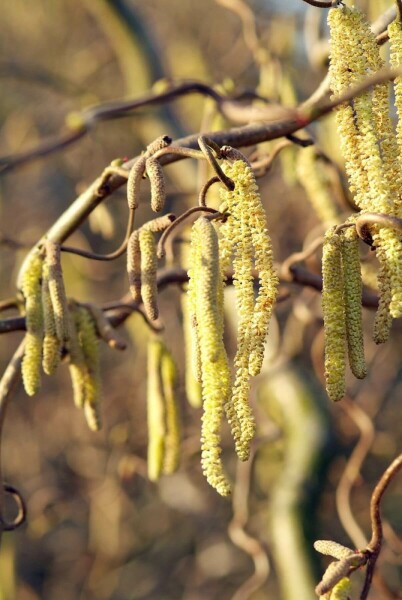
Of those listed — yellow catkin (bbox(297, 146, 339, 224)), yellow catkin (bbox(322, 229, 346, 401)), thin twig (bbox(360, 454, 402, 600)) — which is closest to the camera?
yellow catkin (bbox(322, 229, 346, 401))

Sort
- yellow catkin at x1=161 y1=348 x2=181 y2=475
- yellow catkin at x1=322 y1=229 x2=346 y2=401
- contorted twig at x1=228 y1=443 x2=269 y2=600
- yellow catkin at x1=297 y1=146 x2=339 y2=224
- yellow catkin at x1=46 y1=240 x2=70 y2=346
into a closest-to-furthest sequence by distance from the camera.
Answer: yellow catkin at x1=322 y1=229 x2=346 y2=401 → yellow catkin at x1=46 y1=240 x2=70 y2=346 → yellow catkin at x1=161 y1=348 x2=181 y2=475 → yellow catkin at x1=297 y1=146 x2=339 y2=224 → contorted twig at x1=228 y1=443 x2=269 y2=600

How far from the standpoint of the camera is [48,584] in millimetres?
6211

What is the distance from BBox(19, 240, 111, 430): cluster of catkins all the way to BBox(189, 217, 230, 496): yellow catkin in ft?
1.56

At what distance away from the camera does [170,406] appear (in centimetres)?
197

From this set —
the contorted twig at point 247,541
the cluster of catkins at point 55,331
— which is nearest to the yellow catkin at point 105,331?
the cluster of catkins at point 55,331

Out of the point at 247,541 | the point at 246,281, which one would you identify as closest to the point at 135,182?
the point at 246,281

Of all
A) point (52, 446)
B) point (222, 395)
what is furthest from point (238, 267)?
point (52, 446)

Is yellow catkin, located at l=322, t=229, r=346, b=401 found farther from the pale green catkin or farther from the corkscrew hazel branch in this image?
the pale green catkin

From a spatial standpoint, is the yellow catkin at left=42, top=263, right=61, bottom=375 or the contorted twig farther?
the contorted twig

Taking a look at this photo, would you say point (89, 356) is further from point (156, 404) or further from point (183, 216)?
point (183, 216)

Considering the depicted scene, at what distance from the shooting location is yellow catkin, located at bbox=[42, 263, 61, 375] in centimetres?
155

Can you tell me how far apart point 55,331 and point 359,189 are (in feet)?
2.16

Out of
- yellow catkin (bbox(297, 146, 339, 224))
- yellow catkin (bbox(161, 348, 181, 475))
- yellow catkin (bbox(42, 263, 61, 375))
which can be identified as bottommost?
yellow catkin (bbox(161, 348, 181, 475))

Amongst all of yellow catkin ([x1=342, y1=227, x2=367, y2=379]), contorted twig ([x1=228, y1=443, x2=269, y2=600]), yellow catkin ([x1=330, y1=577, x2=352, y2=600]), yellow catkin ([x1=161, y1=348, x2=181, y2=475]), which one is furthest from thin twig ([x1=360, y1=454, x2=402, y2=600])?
contorted twig ([x1=228, y1=443, x2=269, y2=600])
